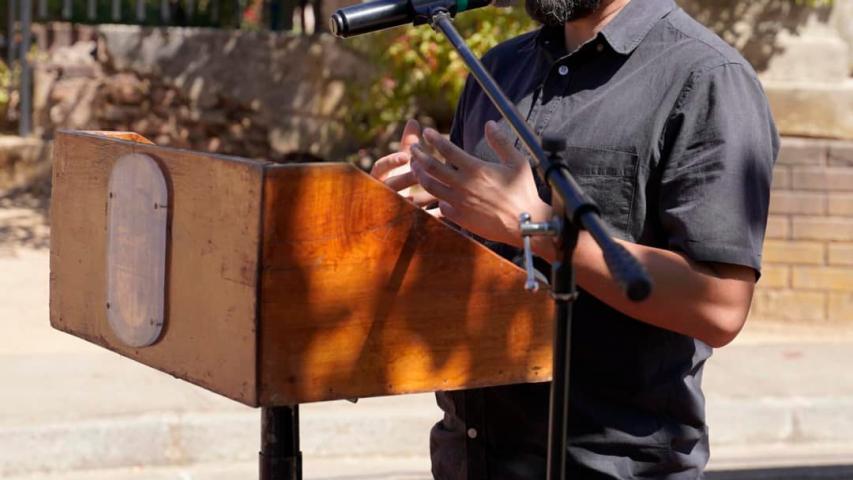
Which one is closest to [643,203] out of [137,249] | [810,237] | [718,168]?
[718,168]

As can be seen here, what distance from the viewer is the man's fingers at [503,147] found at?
77.4 inches

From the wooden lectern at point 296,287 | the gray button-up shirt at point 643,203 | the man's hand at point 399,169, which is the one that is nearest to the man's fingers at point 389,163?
the man's hand at point 399,169

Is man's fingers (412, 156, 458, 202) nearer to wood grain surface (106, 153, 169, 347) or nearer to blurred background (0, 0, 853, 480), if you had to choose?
wood grain surface (106, 153, 169, 347)

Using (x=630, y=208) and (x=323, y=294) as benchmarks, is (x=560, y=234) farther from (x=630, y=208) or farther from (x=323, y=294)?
(x=630, y=208)

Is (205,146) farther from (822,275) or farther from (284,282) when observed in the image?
(284,282)

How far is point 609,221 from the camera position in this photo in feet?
7.17

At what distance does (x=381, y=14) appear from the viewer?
6.95 feet

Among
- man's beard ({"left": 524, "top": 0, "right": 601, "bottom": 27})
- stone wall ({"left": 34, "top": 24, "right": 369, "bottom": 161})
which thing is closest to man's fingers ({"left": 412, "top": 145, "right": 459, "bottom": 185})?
man's beard ({"left": 524, "top": 0, "right": 601, "bottom": 27})

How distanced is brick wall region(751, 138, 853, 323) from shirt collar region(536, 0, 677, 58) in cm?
490

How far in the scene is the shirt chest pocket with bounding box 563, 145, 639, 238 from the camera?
7.13ft

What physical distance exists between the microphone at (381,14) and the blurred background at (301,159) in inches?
133

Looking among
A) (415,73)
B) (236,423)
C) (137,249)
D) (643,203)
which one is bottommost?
(236,423)

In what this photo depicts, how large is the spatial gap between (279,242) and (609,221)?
63 cm

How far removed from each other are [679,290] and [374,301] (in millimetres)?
480
